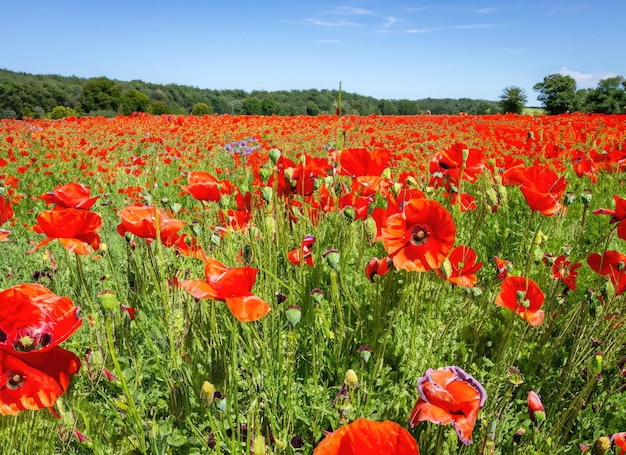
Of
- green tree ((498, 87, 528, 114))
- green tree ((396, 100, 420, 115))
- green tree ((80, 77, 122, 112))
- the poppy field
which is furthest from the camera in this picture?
green tree ((396, 100, 420, 115))

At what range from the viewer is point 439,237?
1350mm

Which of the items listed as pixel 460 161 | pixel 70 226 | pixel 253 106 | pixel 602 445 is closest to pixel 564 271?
pixel 460 161

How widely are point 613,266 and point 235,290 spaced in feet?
4.97

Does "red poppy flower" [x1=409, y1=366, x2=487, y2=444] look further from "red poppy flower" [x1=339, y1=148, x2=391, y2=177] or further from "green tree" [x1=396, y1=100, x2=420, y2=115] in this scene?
"green tree" [x1=396, y1=100, x2=420, y2=115]

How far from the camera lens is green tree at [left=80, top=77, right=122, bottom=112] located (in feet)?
130

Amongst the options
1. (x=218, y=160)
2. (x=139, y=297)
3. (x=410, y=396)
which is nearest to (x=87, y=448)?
(x=139, y=297)

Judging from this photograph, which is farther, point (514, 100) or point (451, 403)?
point (514, 100)

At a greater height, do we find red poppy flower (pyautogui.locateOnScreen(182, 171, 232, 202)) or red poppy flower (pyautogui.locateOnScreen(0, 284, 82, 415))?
red poppy flower (pyautogui.locateOnScreen(182, 171, 232, 202))

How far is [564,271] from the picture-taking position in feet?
6.10

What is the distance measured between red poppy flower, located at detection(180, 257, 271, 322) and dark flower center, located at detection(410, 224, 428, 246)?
0.54 meters

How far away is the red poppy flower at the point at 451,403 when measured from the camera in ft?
3.02

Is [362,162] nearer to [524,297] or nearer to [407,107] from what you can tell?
[524,297]

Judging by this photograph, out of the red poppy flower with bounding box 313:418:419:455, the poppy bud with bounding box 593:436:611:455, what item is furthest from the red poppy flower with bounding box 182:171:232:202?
the poppy bud with bounding box 593:436:611:455

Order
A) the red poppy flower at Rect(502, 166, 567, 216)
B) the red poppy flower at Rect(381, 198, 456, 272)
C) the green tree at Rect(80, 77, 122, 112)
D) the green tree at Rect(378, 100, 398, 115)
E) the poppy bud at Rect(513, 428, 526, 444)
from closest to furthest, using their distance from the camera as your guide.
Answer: the red poppy flower at Rect(381, 198, 456, 272) < the poppy bud at Rect(513, 428, 526, 444) < the red poppy flower at Rect(502, 166, 567, 216) < the green tree at Rect(80, 77, 122, 112) < the green tree at Rect(378, 100, 398, 115)
